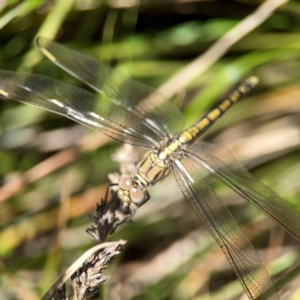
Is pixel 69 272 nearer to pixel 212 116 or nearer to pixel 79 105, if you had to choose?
pixel 79 105

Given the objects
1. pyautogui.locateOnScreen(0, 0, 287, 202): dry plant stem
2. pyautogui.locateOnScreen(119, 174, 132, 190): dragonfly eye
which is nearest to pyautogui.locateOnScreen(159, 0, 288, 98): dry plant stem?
pyautogui.locateOnScreen(0, 0, 287, 202): dry plant stem

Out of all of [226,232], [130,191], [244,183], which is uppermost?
[130,191]

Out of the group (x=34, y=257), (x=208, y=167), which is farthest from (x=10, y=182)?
(x=208, y=167)

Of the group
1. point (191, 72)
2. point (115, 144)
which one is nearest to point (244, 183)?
point (191, 72)

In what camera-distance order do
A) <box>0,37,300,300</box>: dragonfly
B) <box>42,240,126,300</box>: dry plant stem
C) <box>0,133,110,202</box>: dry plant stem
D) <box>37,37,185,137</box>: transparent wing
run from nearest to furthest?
1. <box>42,240,126,300</box>: dry plant stem
2. <box>0,37,300,300</box>: dragonfly
3. <box>37,37,185,137</box>: transparent wing
4. <box>0,133,110,202</box>: dry plant stem

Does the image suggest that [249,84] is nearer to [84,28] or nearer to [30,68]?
[84,28]

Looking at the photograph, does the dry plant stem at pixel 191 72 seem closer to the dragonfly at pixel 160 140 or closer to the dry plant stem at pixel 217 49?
the dry plant stem at pixel 217 49

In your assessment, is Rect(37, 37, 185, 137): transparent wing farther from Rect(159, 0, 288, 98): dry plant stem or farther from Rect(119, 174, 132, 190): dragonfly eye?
Rect(119, 174, 132, 190): dragonfly eye
